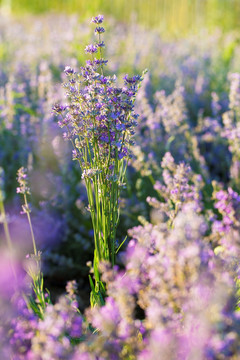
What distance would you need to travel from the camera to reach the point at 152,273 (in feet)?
3.17

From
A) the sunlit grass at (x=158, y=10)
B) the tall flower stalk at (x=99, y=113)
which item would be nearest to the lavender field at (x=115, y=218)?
the tall flower stalk at (x=99, y=113)

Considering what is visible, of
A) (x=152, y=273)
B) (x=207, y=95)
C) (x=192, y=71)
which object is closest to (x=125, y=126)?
(x=152, y=273)

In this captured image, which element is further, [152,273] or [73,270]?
[73,270]

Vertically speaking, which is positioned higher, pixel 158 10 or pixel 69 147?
pixel 158 10

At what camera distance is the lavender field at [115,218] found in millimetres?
915

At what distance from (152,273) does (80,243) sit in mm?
1419

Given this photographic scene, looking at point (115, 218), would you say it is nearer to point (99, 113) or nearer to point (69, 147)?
point (99, 113)

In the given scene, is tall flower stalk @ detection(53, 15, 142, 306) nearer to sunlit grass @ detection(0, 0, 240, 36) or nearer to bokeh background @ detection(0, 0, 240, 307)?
bokeh background @ detection(0, 0, 240, 307)

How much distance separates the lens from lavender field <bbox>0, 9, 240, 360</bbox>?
3.00 feet

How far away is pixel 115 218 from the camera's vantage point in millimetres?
1534

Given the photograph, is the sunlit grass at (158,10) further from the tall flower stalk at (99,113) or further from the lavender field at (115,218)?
the tall flower stalk at (99,113)

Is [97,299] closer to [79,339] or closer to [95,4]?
[79,339]

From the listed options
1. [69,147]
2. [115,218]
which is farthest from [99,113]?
[69,147]

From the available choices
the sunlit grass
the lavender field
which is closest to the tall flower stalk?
the lavender field
